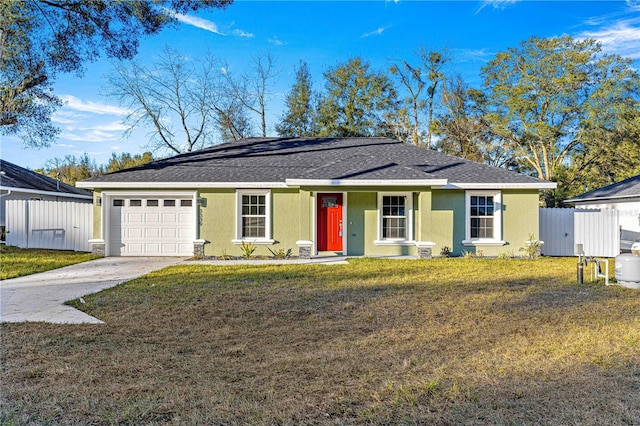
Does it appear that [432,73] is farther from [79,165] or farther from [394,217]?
[79,165]

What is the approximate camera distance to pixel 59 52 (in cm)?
1479

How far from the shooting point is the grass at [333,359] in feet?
10.1

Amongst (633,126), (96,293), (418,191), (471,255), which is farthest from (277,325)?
(633,126)

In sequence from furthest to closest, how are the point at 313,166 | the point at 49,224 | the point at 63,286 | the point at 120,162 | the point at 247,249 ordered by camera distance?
the point at 120,162 → the point at 49,224 → the point at 313,166 → the point at 247,249 → the point at 63,286

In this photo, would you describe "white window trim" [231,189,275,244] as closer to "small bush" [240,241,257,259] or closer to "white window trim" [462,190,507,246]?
"small bush" [240,241,257,259]

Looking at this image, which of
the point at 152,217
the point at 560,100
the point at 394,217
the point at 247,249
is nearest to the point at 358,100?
the point at 560,100

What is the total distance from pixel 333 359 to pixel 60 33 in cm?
1611

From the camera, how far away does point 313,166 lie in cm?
1422

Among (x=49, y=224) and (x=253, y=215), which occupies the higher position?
(x=253, y=215)

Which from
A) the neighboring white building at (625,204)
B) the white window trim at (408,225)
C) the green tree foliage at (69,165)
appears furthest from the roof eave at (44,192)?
the neighboring white building at (625,204)

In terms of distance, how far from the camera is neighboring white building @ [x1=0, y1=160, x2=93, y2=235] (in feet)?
53.2

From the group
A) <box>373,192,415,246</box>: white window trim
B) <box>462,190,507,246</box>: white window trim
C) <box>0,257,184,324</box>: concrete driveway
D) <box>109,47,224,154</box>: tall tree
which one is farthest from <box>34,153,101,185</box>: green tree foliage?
<box>462,190,507,246</box>: white window trim

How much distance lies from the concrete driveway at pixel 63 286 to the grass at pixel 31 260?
0.45m

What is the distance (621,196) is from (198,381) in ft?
61.5
